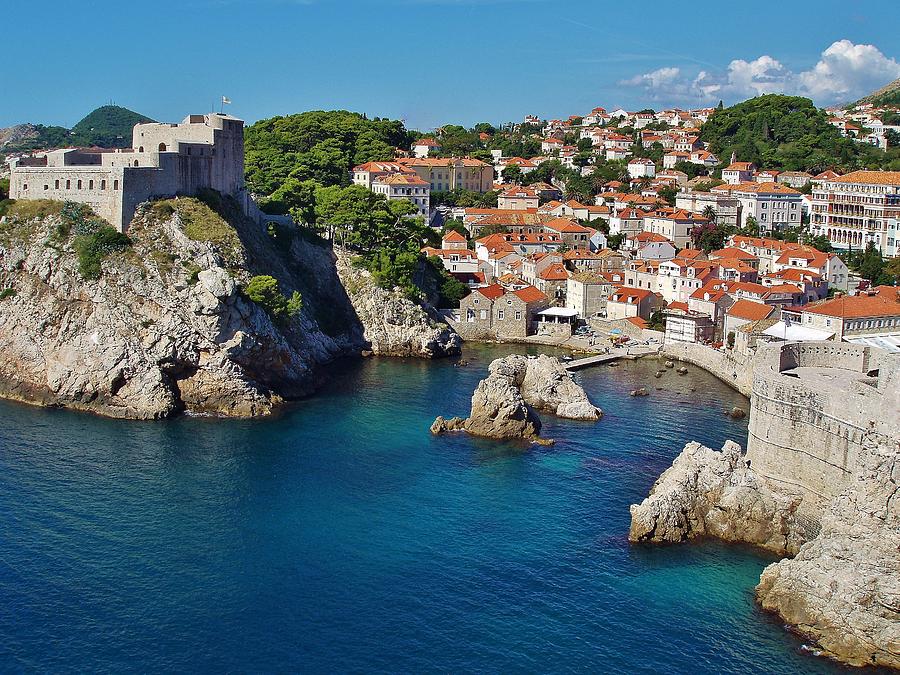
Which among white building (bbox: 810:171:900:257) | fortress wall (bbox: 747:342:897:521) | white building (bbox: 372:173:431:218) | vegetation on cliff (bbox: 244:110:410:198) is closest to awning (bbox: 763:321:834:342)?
fortress wall (bbox: 747:342:897:521)

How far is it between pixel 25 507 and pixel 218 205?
2449cm

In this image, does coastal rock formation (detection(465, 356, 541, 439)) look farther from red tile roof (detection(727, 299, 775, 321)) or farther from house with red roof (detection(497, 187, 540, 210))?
house with red roof (detection(497, 187, 540, 210))

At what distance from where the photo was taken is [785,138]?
390ft

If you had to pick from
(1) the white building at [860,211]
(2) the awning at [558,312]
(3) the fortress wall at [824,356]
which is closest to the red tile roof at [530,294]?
(2) the awning at [558,312]

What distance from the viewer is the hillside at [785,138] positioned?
355ft

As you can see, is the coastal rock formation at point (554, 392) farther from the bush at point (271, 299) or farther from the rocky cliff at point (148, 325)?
the bush at point (271, 299)

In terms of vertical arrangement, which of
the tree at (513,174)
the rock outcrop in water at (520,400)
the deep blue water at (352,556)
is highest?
the tree at (513,174)

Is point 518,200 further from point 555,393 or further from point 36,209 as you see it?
point 36,209

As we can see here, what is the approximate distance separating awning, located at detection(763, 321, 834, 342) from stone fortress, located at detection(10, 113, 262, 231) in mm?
31408

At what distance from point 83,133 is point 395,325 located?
114923 millimetres

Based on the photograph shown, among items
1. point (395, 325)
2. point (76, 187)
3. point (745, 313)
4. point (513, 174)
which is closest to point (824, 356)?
point (745, 313)

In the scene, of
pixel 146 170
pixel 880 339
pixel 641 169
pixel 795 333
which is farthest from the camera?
pixel 641 169

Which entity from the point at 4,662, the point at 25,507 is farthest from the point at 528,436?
the point at 4,662

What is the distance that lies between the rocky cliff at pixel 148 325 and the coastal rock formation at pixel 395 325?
7.16m
